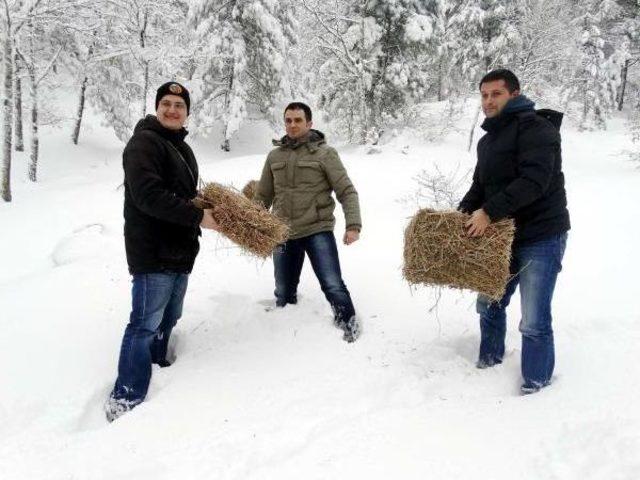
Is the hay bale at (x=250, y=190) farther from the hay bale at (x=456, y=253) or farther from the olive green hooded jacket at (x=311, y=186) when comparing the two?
the hay bale at (x=456, y=253)

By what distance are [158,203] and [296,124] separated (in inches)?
63.3

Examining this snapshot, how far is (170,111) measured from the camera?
358cm

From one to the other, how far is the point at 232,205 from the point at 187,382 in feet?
4.94

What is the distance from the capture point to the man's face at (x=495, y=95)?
3240 mm

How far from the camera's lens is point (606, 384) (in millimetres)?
3238

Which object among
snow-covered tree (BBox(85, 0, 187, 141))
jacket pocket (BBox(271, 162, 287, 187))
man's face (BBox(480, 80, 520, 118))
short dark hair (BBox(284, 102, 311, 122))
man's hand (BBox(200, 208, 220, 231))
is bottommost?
man's hand (BBox(200, 208, 220, 231))

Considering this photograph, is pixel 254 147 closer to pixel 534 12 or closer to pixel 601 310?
pixel 534 12

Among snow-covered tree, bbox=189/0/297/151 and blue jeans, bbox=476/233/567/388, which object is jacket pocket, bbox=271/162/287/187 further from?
snow-covered tree, bbox=189/0/297/151

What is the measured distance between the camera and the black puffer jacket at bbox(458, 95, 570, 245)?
305 centimetres

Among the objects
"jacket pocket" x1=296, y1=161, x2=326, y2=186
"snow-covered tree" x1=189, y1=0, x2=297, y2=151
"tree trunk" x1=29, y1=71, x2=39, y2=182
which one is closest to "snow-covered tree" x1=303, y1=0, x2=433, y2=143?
"snow-covered tree" x1=189, y1=0, x2=297, y2=151

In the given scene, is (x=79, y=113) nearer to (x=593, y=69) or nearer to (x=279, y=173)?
(x=279, y=173)

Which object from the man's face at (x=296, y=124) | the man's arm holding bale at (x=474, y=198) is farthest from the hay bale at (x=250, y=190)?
the man's arm holding bale at (x=474, y=198)

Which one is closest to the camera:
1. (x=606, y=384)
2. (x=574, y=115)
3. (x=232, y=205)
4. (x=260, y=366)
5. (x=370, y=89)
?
(x=606, y=384)

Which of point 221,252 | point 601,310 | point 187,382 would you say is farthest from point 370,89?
point 187,382
